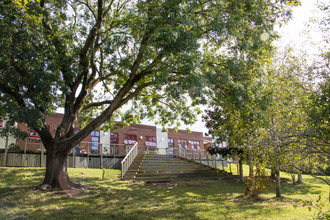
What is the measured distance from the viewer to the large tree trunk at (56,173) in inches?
343

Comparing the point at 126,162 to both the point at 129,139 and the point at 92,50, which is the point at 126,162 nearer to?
Answer: the point at 92,50

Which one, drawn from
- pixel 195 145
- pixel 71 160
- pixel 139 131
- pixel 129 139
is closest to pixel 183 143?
pixel 195 145

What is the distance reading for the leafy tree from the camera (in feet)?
23.2

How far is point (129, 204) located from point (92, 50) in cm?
662

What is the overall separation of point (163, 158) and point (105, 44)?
33.5 feet

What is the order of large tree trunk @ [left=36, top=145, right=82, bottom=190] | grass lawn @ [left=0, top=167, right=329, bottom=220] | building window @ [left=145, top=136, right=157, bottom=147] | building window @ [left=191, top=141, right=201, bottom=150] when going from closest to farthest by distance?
1. grass lawn @ [left=0, top=167, right=329, bottom=220]
2. large tree trunk @ [left=36, top=145, right=82, bottom=190]
3. building window @ [left=145, top=136, right=157, bottom=147]
4. building window @ [left=191, top=141, right=201, bottom=150]

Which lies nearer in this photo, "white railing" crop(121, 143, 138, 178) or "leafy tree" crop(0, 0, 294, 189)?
"leafy tree" crop(0, 0, 294, 189)

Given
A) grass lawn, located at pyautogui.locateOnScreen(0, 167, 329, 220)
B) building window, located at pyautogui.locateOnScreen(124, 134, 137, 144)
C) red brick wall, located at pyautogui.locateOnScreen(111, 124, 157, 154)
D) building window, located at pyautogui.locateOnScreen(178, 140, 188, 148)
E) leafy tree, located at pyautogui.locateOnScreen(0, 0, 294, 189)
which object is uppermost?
leafy tree, located at pyautogui.locateOnScreen(0, 0, 294, 189)

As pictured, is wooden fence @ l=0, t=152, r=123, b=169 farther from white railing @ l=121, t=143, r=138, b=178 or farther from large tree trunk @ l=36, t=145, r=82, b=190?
large tree trunk @ l=36, t=145, r=82, b=190

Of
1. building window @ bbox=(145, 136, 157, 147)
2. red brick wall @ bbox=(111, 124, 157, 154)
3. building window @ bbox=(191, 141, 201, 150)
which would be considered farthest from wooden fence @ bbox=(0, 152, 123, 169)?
building window @ bbox=(191, 141, 201, 150)

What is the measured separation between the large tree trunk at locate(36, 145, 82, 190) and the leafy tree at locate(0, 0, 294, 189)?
4cm

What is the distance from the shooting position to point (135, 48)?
1141cm

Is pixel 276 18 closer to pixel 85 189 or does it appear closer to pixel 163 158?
pixel 85 189

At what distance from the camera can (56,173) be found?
8828mm
